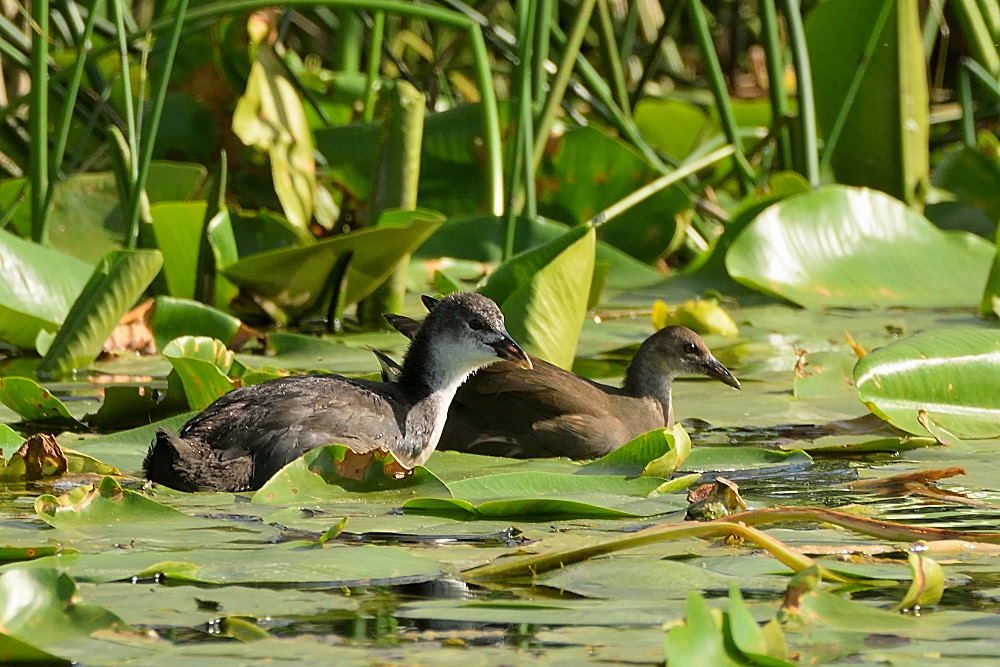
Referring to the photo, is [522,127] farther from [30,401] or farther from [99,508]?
[99,508]

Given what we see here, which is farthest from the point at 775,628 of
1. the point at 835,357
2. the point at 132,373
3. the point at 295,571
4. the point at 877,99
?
the point at 877,99

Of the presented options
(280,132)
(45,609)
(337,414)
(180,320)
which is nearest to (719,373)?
(337,414)

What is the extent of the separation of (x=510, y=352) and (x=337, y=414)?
1.66ft

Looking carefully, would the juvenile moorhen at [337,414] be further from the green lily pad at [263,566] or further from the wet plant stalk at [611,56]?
the wet plant stalk at [611,56]

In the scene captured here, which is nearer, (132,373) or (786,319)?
(132,373)

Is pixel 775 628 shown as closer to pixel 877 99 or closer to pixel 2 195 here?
pixel 2 195

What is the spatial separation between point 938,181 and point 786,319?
208 centimetres

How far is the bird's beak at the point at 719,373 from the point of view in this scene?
15.9 feet

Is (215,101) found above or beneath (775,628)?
above

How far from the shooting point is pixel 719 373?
4.87 meters

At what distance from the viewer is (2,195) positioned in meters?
6.18

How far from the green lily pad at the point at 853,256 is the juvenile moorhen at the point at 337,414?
1.78m

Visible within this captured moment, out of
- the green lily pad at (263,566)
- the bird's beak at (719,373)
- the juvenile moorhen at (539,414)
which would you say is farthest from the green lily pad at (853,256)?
the green lily pad at (263,566)

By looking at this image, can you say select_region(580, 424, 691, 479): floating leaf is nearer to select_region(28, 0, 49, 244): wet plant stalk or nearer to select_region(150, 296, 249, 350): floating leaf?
select_region(150, 296, 249, 350): floating leaf
